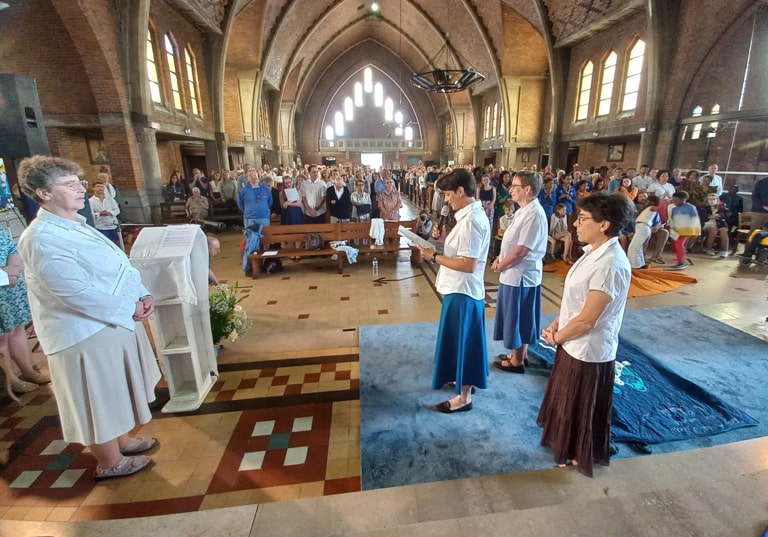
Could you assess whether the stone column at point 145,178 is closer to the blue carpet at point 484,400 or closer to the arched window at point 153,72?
the arched window at point 153,72

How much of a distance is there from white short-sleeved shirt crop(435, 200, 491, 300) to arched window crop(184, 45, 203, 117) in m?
14.2

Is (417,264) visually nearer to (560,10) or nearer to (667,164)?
(667,164)

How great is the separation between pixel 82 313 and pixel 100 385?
419 mm

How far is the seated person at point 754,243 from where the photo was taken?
21.9 feet

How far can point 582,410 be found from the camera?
204 centimetres

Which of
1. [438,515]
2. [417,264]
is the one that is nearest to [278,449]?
[438,515]

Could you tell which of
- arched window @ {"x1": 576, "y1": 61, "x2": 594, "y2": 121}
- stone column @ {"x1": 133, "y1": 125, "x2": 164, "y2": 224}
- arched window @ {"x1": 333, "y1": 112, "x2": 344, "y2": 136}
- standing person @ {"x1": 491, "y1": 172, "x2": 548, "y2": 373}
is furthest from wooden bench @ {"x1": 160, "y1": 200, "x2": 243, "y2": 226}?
arched window @ {"x1": 333, "y1": 112, "x2": 344, "y2": 136}

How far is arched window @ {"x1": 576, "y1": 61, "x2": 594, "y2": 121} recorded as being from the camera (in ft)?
48.5

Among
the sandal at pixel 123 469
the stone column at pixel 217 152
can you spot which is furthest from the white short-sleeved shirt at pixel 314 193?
the stone column at pixel 217 152

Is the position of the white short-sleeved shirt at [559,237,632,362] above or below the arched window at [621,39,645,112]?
below

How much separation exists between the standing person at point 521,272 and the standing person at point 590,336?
0.98 m

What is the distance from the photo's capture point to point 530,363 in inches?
139

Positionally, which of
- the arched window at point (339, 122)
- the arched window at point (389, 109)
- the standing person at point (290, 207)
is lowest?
the standing person at point (290, 207)

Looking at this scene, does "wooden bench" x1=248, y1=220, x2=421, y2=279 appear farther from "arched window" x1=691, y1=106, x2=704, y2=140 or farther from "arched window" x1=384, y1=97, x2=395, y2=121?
"arched window" x1=384, y1=97, x2=395, y2=121
